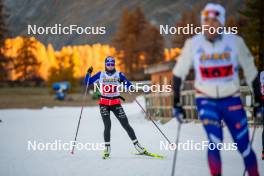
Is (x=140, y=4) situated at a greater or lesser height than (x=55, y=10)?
greater

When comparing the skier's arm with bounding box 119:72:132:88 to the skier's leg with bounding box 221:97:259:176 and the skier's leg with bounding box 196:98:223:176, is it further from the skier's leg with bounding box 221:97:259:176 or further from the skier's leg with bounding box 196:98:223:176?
the skier's leg with bounding box 221:97:259:176

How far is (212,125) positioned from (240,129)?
306mm

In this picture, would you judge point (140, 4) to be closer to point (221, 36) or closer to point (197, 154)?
point (197, 154)

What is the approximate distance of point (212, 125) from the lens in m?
5.27

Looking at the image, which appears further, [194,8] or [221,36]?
[194,8]

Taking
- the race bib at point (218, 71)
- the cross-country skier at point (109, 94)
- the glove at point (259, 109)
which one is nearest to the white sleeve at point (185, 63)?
the race bib at point (218, 71)

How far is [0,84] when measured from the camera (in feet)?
76.5

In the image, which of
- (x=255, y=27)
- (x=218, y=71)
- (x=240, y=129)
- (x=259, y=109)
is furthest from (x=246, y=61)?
(x=255, y=27)

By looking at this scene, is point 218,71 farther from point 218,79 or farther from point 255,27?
→ point 255,27

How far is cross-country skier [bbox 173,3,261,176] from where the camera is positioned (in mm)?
5211

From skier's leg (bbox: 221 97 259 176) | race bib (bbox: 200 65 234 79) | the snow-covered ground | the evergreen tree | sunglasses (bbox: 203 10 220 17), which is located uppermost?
the evergreen tree

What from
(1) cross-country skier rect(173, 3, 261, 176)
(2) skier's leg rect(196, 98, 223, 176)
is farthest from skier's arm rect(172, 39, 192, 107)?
(2) skier's leg rect(196, 98, 223, 176)

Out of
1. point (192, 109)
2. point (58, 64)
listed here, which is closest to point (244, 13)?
point (192, 109)

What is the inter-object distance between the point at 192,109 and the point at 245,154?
12.5 metres
